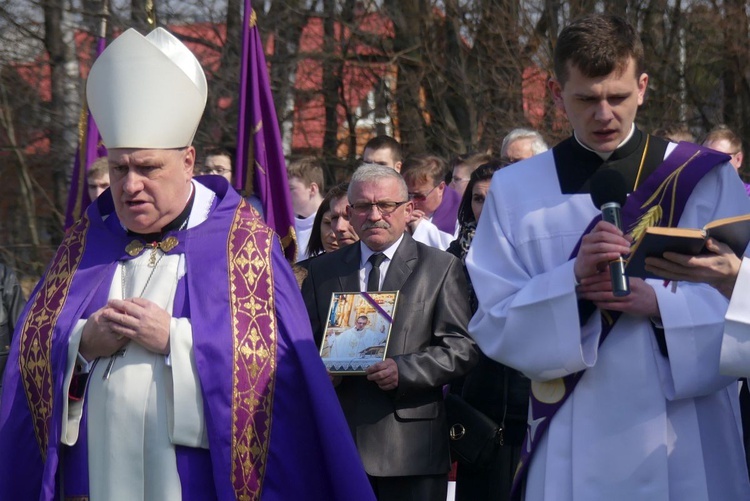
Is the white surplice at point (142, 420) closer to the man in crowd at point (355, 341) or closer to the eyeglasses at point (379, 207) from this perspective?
the man in crowd at point (355, 341)

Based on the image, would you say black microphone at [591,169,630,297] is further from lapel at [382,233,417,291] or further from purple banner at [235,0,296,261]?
purple banner at [235,0,296,261]

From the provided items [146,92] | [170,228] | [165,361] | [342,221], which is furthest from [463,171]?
[165,361]

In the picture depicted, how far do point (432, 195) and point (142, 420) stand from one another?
13.4ft

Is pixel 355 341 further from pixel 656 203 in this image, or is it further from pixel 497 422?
pixel 656 203

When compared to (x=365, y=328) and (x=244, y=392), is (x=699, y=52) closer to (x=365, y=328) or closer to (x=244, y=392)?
(x=365, y=328)

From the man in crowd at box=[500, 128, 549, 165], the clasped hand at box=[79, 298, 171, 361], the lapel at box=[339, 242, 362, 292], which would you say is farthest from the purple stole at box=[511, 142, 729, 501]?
the man in crowd at box=[500, 128, 549, 165]

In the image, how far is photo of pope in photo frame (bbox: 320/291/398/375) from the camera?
5.40 metres

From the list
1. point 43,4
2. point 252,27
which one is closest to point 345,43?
point 43,4

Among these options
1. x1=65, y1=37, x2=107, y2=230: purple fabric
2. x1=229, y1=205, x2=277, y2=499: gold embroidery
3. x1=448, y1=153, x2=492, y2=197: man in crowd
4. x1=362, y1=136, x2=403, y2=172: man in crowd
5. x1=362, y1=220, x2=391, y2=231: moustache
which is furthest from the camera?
x1=448, y1=153, x2=492, y2=197: man in crowd

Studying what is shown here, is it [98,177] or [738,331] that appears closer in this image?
[738,331]

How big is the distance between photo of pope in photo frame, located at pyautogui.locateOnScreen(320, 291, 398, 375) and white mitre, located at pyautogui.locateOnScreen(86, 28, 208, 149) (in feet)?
3.84

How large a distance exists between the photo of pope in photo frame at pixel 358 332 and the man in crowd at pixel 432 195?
2118 mm

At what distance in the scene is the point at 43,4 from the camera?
44.9ft

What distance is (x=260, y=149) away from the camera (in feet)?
24.3
